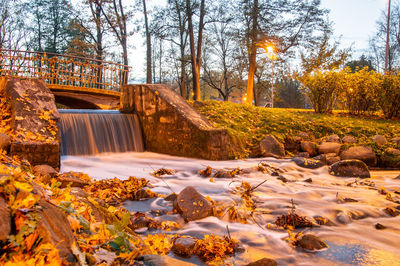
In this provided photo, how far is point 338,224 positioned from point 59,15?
32587 millimetres

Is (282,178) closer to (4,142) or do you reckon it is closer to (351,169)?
(351,169)

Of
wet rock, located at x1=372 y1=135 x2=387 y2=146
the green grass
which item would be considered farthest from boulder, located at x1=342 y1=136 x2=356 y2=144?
wet rock, located at x1=372 y1=135 x2=387 y2=146

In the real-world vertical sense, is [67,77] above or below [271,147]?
above

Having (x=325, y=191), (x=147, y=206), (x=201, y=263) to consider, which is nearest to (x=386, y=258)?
(x=201, y=263)

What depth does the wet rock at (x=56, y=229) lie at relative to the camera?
1.16m

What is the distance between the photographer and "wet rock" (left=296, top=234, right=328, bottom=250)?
8.37 feet

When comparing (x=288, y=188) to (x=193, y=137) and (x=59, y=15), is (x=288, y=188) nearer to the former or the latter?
(x=193, y=137)

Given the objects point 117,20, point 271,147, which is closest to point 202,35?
point 117,20

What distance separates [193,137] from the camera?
22.0ft

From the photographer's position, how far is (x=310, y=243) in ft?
8.41

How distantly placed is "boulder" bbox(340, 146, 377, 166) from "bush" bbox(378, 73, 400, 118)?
17.0ft

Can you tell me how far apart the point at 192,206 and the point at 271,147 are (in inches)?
193

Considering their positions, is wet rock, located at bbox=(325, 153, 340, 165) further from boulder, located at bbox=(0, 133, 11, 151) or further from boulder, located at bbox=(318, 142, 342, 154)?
boulder, located at bbox=(0, 133, 11, 151)

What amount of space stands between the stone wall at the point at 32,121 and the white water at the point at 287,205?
84cm
